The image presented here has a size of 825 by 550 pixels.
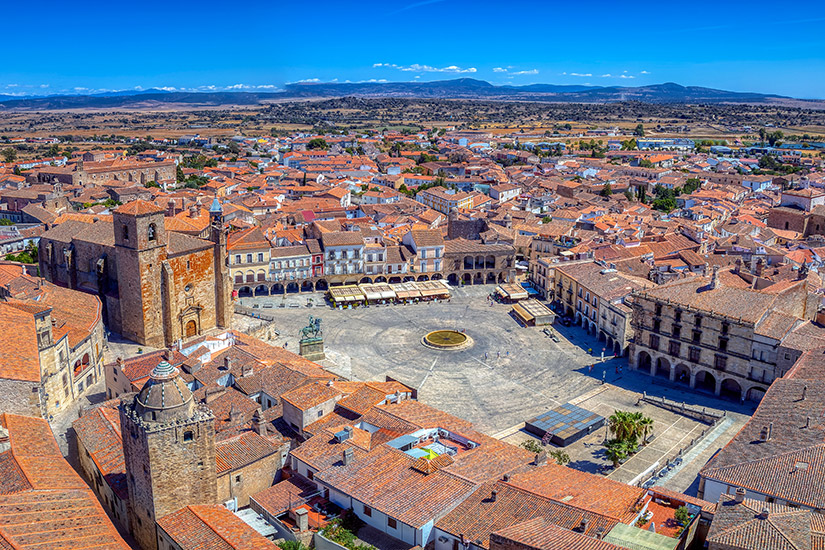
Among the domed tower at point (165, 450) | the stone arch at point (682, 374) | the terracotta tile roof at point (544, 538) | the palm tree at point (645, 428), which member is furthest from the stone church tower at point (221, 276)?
the terracotta tile roof at point (544, 538)

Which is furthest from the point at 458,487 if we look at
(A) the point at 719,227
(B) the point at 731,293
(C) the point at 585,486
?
(A) the point at 719,227

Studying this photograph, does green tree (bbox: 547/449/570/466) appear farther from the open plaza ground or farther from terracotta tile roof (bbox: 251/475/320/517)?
terracotta tile roof (bbox: 251/475/320/517)

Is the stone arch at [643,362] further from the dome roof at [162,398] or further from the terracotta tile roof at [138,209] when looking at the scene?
the terracotta tile roof at [138,209]

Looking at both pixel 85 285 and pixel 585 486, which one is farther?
pixel 85 285

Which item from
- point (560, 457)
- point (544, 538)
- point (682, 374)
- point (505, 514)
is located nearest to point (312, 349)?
point (560, 457)

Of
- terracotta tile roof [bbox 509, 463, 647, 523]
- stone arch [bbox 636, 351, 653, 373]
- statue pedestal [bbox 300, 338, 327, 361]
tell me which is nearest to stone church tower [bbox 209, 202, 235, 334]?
statue pedestal [bbox 300, 338, 327, 361]

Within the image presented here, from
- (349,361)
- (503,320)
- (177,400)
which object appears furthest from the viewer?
(503,320)

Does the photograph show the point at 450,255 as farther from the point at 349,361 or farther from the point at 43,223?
the point at 43,223
